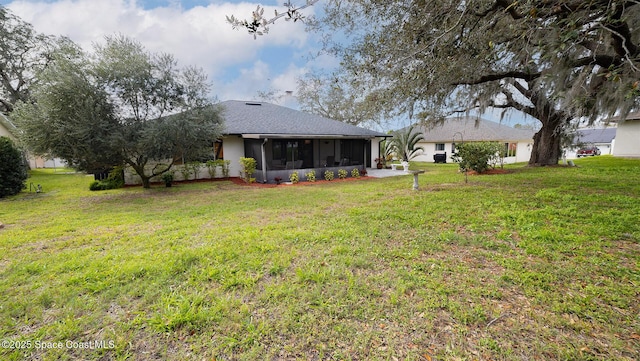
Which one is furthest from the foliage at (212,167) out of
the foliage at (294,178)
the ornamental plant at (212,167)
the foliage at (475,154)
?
the foliage at (475,154)

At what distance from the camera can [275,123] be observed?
13750 millimetres

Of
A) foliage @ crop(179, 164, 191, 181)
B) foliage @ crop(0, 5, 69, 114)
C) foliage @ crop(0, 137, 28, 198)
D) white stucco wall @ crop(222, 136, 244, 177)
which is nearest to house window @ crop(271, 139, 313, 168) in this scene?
white stucco wall @ crop(222, 136, 244, 177)

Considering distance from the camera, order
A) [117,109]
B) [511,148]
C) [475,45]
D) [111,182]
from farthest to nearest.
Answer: [511,148] < [111,182] < [117,109] < [475,45]

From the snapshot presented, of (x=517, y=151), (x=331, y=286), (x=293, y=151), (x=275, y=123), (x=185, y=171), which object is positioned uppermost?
(x=275, y=123)

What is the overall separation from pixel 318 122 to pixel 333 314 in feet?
45.9

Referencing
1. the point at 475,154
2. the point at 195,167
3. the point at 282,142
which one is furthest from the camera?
the point at 282,142

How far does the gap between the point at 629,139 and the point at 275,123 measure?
2595 centimetres

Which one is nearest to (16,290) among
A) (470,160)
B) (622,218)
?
(622,218)

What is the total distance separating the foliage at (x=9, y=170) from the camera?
342 inches

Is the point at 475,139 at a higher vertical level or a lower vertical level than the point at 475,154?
higher

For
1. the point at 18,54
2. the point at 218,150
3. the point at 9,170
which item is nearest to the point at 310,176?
the point at 218,150

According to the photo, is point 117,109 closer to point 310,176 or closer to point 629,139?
point 310,176

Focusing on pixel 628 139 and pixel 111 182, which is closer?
pixel 111 182

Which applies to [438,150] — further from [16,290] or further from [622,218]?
[16,290]
